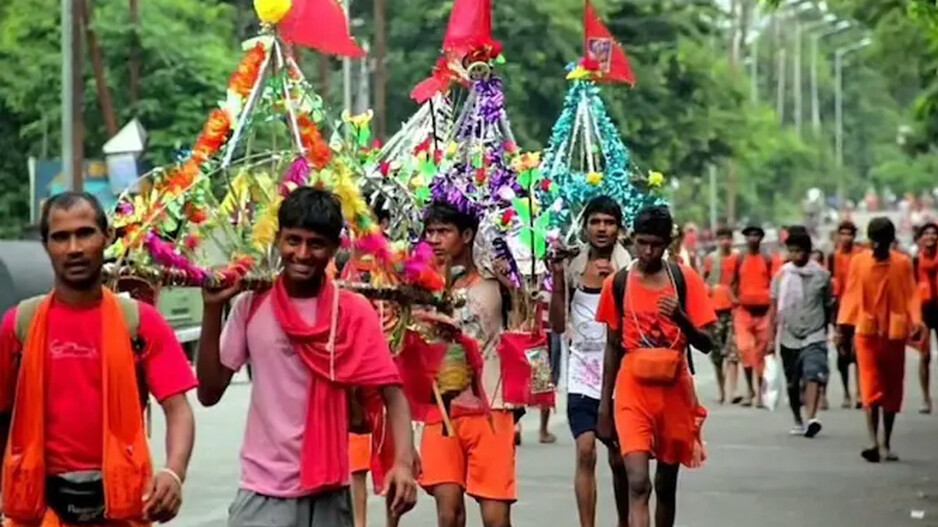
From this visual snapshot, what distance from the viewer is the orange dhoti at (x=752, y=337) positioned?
22516mm

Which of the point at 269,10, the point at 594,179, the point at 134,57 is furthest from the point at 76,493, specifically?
the point at 134,57

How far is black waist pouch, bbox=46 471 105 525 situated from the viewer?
255 inches

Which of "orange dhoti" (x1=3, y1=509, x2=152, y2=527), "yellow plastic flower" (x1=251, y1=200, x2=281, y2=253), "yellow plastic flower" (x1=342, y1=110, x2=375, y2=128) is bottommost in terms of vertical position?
"orange dhoti" (x1=3, y1=509, x2=152, y2=527)

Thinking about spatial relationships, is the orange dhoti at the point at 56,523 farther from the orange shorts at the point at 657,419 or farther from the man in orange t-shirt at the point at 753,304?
the man in orange t-shirt at the point at 753,304

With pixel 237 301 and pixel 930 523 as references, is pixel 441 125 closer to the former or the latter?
pixel 930 523

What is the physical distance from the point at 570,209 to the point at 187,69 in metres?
23.9

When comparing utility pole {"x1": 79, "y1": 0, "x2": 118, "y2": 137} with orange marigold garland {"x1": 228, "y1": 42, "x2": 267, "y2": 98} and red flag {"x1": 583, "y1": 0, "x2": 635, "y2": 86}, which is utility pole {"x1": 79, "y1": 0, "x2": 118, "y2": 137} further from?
orange marigold garland {"x1": 228, "y1": 42, "x2": 267, "y2": 98}

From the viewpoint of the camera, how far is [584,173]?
49.8ft

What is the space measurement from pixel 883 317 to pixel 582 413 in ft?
18.1

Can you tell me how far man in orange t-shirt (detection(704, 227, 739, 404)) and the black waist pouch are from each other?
55.6ft

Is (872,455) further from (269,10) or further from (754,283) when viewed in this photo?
(269,10)

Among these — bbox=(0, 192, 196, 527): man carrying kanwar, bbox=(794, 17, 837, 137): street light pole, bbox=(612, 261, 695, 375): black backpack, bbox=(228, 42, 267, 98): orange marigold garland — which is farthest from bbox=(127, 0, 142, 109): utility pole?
bbox=(794, 17, 837, 137): street light pole

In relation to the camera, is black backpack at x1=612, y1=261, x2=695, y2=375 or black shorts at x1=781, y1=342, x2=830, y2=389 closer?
black backpack at x1=612, y1=261, x2=695, y2=375

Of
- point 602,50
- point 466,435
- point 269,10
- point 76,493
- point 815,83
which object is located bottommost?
point 466,435
